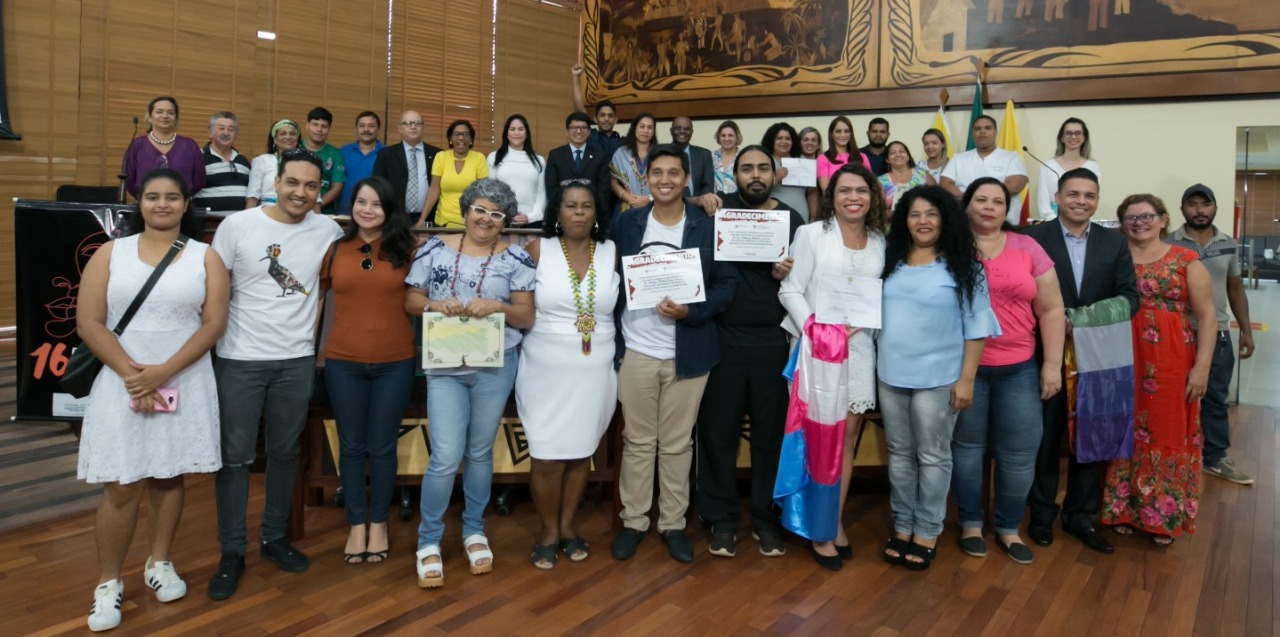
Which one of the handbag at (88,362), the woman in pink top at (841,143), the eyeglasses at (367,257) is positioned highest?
the woman in pink top at (841,143)

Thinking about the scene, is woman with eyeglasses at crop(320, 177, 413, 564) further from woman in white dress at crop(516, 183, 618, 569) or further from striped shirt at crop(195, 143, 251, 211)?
striped shirt at crop(195, 143, 251, 211)

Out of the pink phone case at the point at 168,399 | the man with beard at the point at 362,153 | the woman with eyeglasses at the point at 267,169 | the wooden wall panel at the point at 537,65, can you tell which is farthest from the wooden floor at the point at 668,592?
the wooden wall panel at the point at 537,65

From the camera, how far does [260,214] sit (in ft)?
9.45

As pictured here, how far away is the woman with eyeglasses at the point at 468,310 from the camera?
115 inches

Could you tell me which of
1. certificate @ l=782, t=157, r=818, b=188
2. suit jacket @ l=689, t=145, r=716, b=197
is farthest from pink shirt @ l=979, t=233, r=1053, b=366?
suit jacket @ l=689, t=145, r=716, b=197

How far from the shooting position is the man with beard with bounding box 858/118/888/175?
6195mm

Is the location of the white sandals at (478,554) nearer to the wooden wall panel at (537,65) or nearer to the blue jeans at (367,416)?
the blue jeans at (367,416)

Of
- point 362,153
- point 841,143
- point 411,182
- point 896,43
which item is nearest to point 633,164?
point 411,182

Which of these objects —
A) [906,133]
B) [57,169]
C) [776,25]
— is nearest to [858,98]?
[906,133]

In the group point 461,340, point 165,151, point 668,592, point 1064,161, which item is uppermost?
point 1064,161

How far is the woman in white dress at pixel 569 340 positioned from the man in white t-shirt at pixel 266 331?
841 millimetres

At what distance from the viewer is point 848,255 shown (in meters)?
3.13

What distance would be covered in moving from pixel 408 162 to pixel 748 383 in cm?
351

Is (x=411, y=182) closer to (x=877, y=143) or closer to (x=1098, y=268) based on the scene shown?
(x=877, y=143)
